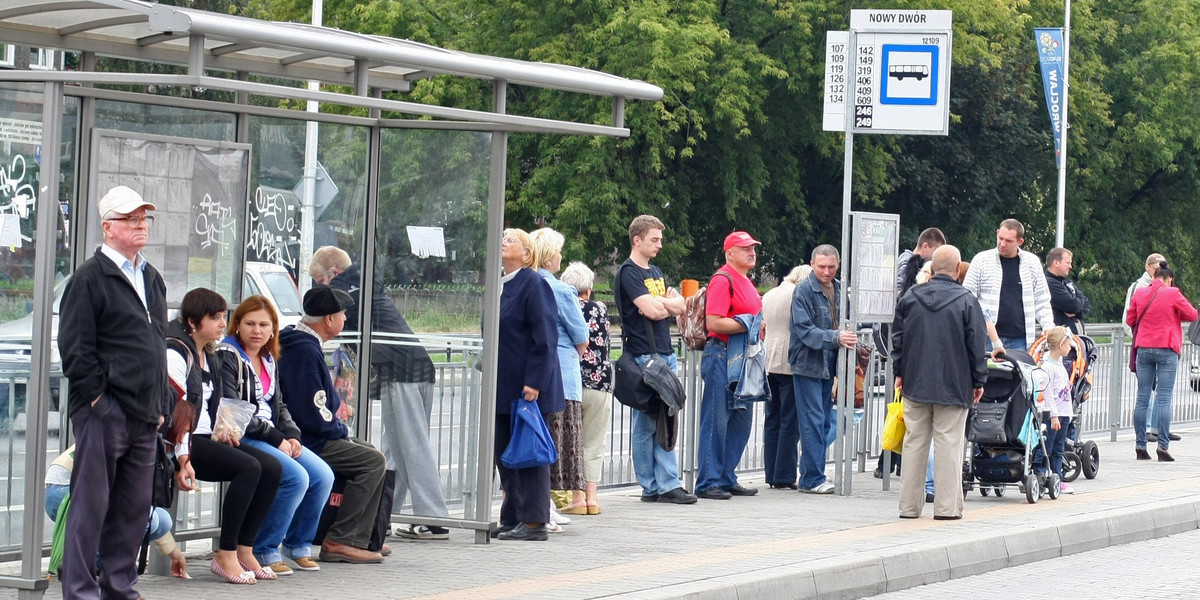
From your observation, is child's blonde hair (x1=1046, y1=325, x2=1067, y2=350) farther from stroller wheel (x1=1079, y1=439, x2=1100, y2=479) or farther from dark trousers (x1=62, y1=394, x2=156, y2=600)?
dark trousers (x1=62, y1=394, x2=156, y2=600)

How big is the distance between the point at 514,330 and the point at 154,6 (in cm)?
338

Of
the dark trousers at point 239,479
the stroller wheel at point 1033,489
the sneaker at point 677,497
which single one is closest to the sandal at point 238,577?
the dark trousers at point 239,479

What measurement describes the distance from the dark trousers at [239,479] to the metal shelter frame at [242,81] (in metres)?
0.85

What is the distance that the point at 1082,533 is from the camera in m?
10.5

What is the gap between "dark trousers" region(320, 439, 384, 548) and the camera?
26.7 feet

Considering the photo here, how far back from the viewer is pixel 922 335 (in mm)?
10344

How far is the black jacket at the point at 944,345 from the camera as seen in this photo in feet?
33.7

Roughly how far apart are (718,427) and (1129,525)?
2822 millimetres

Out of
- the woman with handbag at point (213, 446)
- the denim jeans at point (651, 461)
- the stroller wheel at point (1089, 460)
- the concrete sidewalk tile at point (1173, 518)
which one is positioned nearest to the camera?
the woman with handbag at point (213, 446)

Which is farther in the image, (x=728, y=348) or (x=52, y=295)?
(x=728, y=348)

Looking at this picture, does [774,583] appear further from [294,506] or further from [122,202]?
[122,202]

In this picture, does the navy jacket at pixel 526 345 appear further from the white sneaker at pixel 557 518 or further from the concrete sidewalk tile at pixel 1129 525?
the concrete sidewalk tile at pixel 1129 525

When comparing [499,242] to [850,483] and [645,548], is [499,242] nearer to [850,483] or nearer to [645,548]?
[645,548]

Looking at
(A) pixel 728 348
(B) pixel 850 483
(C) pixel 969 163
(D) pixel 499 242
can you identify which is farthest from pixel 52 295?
(C) pixel 969 163
